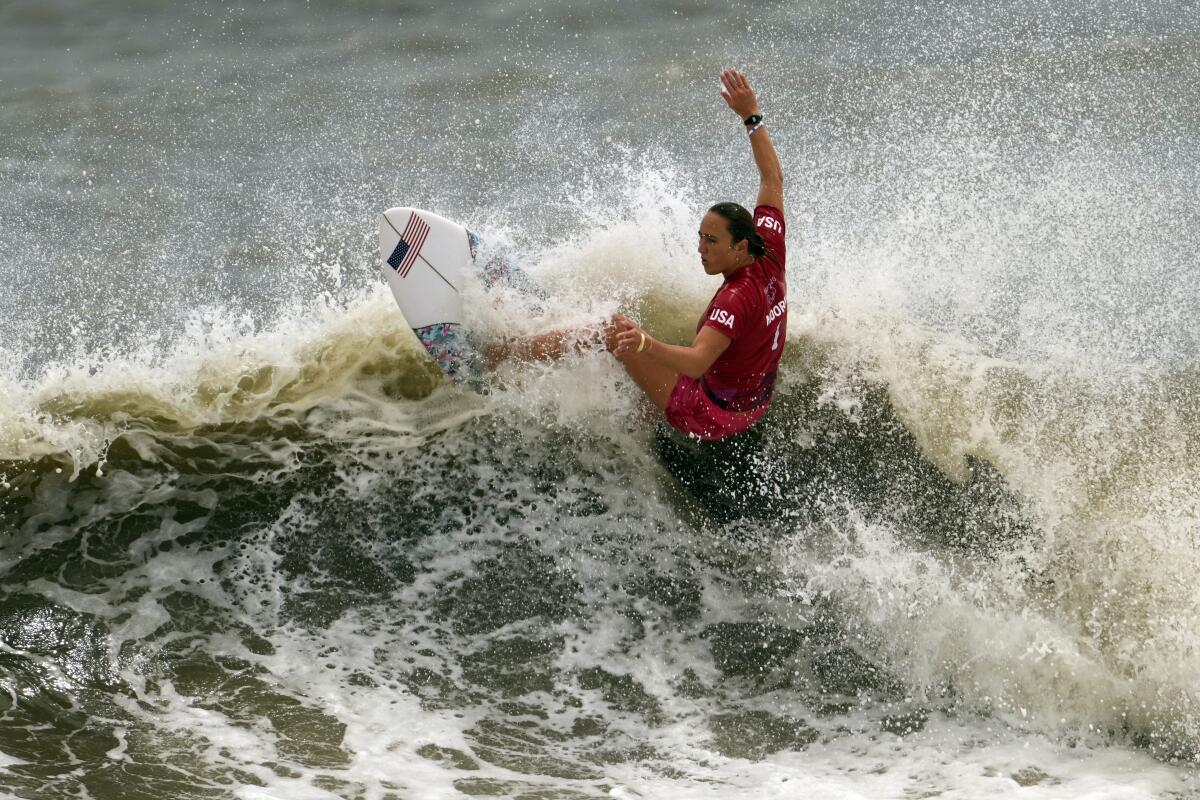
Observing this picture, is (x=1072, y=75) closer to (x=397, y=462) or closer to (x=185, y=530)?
(x=397, y=462)

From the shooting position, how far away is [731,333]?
4570 mm

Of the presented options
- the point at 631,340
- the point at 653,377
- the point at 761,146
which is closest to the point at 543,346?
the point at 653,377

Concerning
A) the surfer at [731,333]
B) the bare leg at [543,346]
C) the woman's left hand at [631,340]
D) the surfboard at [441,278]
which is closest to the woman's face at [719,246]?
the surfer at [731,333]

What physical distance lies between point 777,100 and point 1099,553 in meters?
5.05

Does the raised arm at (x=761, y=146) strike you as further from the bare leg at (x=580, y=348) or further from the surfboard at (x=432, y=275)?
the surfboard at (x=432, y=275)

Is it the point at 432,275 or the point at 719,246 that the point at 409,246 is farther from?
the point at 719,246

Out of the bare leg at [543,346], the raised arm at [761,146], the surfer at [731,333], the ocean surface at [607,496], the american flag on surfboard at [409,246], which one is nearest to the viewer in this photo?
the ocean surface at [607,496]

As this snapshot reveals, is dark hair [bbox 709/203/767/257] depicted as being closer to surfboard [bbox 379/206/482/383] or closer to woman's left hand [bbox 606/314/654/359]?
woman's left hand [bbox 606/314/654/359]

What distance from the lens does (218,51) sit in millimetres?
9984

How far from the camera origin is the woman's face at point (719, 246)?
4570 millimetres

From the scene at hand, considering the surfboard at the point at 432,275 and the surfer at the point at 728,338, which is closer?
the surfer at the point at 728,338

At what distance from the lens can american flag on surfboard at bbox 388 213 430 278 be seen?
17.5 feet

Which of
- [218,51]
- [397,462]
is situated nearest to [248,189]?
[218,51]

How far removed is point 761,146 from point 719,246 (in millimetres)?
695
